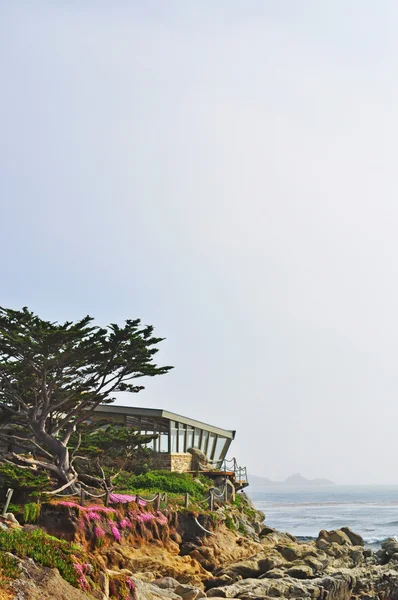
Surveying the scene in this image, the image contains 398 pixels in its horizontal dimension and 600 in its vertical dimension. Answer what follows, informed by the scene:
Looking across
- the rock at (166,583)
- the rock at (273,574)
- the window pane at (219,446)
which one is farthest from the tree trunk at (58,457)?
the window pane at (219,446)

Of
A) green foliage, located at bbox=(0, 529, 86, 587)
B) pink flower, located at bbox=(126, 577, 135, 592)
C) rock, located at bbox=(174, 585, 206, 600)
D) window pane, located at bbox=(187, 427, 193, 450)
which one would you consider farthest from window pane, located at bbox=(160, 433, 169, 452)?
green foliage, located at bbox=(0, 529, 86, 587)

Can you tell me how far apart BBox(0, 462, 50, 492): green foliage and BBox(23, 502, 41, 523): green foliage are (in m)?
1.43

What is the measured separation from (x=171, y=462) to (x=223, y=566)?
45.3 feet

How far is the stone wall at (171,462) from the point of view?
35194mm

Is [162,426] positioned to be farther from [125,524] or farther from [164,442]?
[125,524]

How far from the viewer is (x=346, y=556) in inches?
1133

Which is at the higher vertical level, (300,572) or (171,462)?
(171,462)

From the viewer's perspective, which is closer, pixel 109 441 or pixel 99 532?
pixel 99 532

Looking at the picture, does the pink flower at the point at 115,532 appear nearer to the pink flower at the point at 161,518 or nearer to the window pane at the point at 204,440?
the pink flower at the point at 161,518

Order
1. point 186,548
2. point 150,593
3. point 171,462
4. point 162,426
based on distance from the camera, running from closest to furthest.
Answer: point 150,593 → point 186,548 → point 171,462 → point 162,426

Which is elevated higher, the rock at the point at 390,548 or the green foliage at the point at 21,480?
the green foliage at the point at 21,480

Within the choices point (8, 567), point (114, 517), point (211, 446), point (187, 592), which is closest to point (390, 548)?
point (211, 446)

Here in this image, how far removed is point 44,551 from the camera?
1112 cm

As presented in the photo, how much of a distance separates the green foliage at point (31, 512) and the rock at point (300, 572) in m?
8.52
